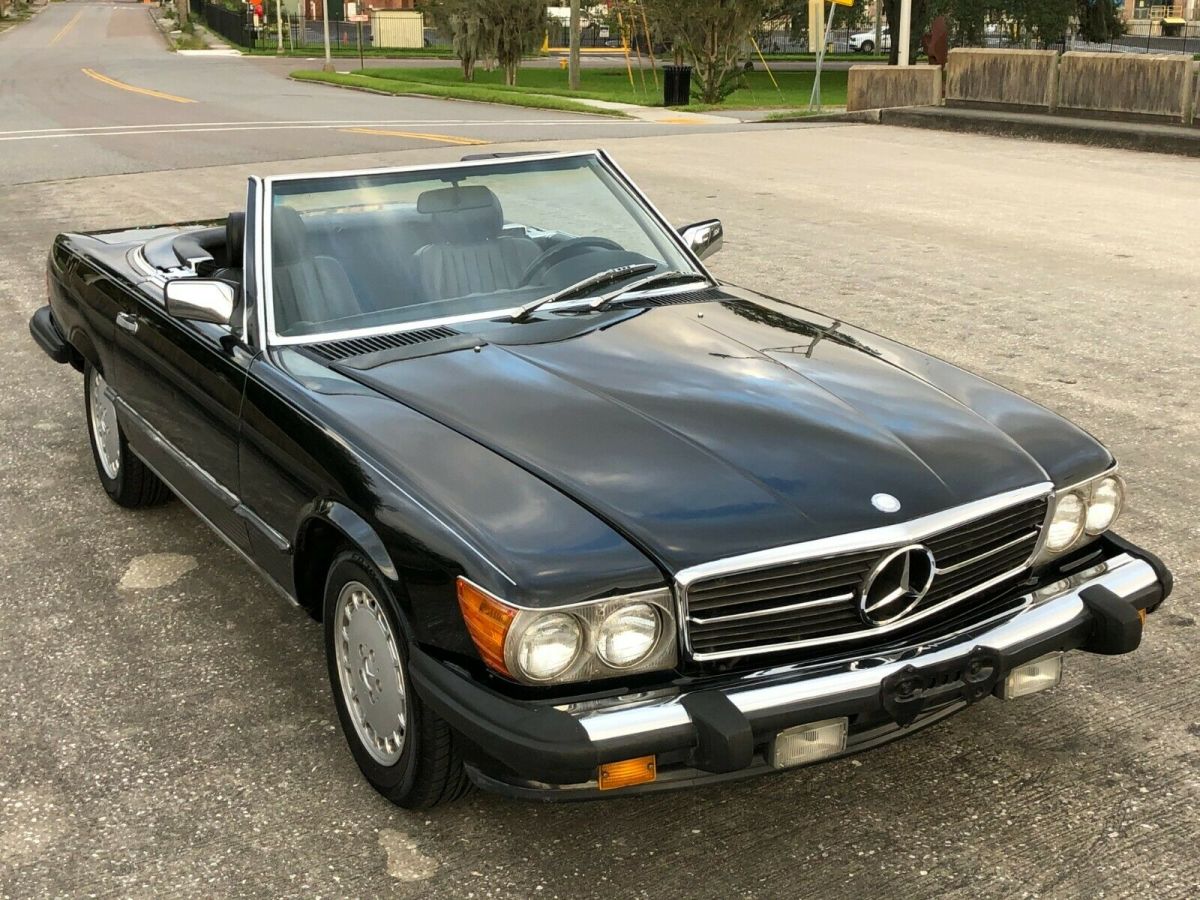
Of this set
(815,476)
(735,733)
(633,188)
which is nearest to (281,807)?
(735,733)

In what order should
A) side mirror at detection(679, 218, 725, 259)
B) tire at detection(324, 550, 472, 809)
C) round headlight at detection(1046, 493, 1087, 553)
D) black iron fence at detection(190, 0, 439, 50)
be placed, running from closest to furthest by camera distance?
tire at detection(324, 550, 472, 809)
round headlight at detection(1046, 493, 1087, 553)
side mirror at detection(679, 218, 725, 259)
black iron fence at detection(190, 0, 439, 50)

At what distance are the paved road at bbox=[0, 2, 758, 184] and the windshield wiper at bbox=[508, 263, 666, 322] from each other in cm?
1376

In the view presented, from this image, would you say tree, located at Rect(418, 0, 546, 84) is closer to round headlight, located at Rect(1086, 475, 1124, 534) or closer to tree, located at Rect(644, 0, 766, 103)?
tree, located at Rect(644, 0, 766, 103)

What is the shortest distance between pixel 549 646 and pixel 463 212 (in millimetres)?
2149

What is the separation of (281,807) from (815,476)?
160cm

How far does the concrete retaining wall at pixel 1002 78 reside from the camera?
22125mm

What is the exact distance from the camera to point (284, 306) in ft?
14.4

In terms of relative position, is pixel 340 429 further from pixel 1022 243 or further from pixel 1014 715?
pixel 1022 243

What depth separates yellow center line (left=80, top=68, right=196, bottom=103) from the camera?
31922 millimetres

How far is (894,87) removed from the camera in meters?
25.3

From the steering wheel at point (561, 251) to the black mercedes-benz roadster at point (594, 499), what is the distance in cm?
1

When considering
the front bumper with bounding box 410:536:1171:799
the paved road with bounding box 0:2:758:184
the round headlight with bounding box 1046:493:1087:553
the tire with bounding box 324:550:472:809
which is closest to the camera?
the front bumper with bounding box 410:536:1171:799

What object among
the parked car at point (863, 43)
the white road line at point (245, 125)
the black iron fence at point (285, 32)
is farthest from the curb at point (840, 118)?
the parked car at point (863, 43)

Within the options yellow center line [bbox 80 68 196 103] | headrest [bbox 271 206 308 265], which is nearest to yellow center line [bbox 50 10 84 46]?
yellow center line [bbox 80 68 196 103]
